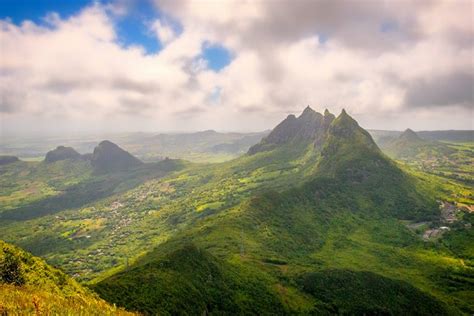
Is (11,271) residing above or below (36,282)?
above

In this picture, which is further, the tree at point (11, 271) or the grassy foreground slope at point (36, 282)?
the tree at point (11, 271)

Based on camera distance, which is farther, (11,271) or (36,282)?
(36,282)

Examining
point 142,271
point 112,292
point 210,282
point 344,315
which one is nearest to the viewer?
point 112,292

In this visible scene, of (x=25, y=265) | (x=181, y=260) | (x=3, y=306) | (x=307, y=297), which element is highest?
(x=3, y=306)

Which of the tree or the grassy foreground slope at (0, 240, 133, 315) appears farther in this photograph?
the tree

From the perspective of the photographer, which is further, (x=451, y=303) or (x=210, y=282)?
(x=451, y=303)

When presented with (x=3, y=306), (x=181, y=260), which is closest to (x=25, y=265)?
(x=3, y=306)

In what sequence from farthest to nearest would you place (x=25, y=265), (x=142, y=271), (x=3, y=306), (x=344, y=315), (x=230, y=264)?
(x=230, y=264), (x=344, y=315), (x=142, y=271), (x=25, y=265), (x=3, y=306)

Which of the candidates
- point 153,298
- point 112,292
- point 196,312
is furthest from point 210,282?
point 112,292

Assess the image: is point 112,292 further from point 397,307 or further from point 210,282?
point 397,307

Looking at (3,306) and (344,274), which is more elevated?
(3,306)
